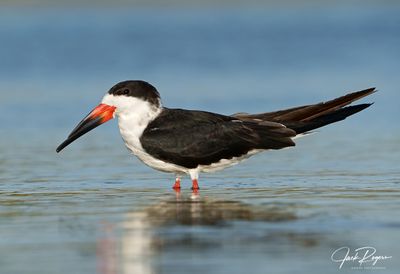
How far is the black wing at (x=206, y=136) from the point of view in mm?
11883

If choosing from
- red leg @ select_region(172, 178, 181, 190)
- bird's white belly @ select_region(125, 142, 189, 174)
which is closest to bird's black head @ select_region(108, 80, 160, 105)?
bird's white belly @ select_region(125, 142, 189, 174)

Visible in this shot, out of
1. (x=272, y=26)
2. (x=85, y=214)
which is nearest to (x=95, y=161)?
(x=85, y=214)

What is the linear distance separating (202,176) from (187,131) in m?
1.37

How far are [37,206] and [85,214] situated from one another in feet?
2.25

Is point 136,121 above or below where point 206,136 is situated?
above

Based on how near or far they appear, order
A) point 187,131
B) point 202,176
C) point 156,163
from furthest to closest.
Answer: point 202,176 → point 187,131 → point 156,163

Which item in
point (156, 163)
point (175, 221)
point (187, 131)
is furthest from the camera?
point (187, 131)

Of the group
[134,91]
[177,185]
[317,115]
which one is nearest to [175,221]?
[177,185]

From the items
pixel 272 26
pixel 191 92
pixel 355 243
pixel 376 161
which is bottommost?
pixel 355 243

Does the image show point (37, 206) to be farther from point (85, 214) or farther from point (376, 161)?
point (376, 161)

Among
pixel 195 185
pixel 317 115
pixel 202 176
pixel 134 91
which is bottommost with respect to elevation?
pixel 195 185

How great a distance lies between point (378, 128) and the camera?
1648 centimetres

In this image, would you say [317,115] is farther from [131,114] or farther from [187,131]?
[131,114]

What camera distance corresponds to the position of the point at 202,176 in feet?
43.7
